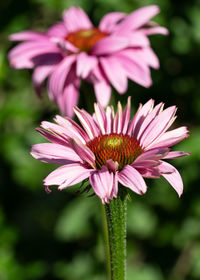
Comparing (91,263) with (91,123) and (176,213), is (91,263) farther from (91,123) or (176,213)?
(91,123)

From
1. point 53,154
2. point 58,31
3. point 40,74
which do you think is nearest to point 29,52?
point 40,74

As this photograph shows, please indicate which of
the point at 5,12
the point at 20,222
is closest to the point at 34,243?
the point at 20,222

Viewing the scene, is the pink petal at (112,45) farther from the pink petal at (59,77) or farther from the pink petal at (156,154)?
the pink petal at (156,154)

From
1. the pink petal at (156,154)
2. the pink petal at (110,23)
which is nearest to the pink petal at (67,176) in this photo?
the pink petal at (156,154)

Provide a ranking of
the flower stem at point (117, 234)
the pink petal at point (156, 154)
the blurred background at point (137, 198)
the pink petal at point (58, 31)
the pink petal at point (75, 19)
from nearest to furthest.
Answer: the pink petal at point (156, 154), the flower stem at point (117, 234), the pink petal at point (58, 31), the pink petal at point (75, 19), the blurred background at point (137, 198)

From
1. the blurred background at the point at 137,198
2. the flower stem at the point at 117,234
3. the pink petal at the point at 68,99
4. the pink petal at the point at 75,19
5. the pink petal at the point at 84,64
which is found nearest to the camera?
the flower stem at the point at 117,234

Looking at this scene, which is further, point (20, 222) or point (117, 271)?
point (20, 222)

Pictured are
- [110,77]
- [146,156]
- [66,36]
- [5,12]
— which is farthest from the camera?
[5,12]

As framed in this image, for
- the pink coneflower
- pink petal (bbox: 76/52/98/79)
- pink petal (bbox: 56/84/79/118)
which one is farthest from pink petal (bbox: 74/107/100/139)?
pink petal (bbox: 56/84/79/118)

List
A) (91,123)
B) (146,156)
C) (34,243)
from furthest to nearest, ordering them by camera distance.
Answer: (34,243) < (91,123) < (146,156)
